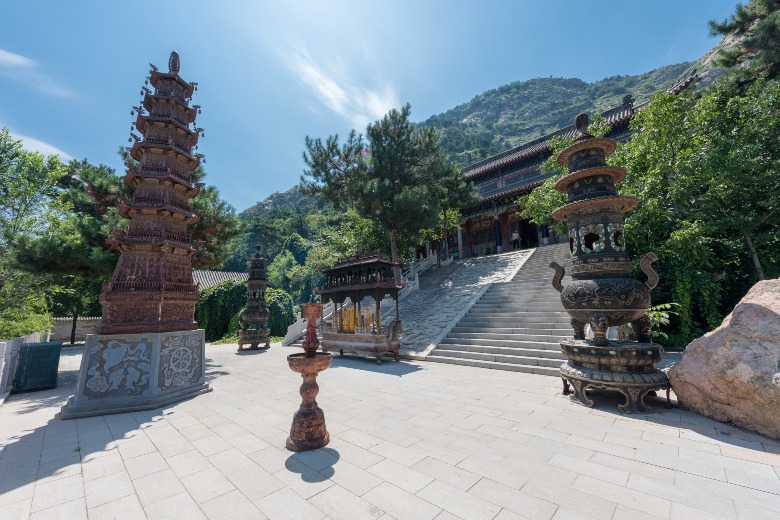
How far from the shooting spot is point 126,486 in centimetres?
291

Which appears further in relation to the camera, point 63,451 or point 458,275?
point 458,275

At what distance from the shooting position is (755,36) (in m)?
11.5

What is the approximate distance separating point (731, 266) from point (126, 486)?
47.6ft

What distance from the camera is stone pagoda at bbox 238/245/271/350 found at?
13.1m

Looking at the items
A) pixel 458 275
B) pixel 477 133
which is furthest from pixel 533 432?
pixel 477 133

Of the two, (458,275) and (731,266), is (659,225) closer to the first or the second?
(731,266)

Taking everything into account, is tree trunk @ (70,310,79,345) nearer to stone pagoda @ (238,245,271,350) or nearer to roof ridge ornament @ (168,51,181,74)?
stone pagoda @ (238,245,271,350)

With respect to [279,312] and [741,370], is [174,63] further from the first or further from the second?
[279,312]

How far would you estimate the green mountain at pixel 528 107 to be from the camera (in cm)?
7550

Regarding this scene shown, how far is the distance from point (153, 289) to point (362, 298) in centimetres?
557

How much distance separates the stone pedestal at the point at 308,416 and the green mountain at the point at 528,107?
65.8 metres

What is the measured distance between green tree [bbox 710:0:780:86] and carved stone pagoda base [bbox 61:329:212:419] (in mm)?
19933

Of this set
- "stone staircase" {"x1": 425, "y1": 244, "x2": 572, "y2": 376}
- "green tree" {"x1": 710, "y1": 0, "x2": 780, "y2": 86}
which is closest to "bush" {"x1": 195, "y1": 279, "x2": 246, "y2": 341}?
"stone staircase" {"x1": 425, "y1": 244, "x2": 572, "y2": 376}

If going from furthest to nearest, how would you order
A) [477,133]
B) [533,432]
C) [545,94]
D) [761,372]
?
1. [545,94]
2. [477,133]
3. [533,432]
4. [761,372]
